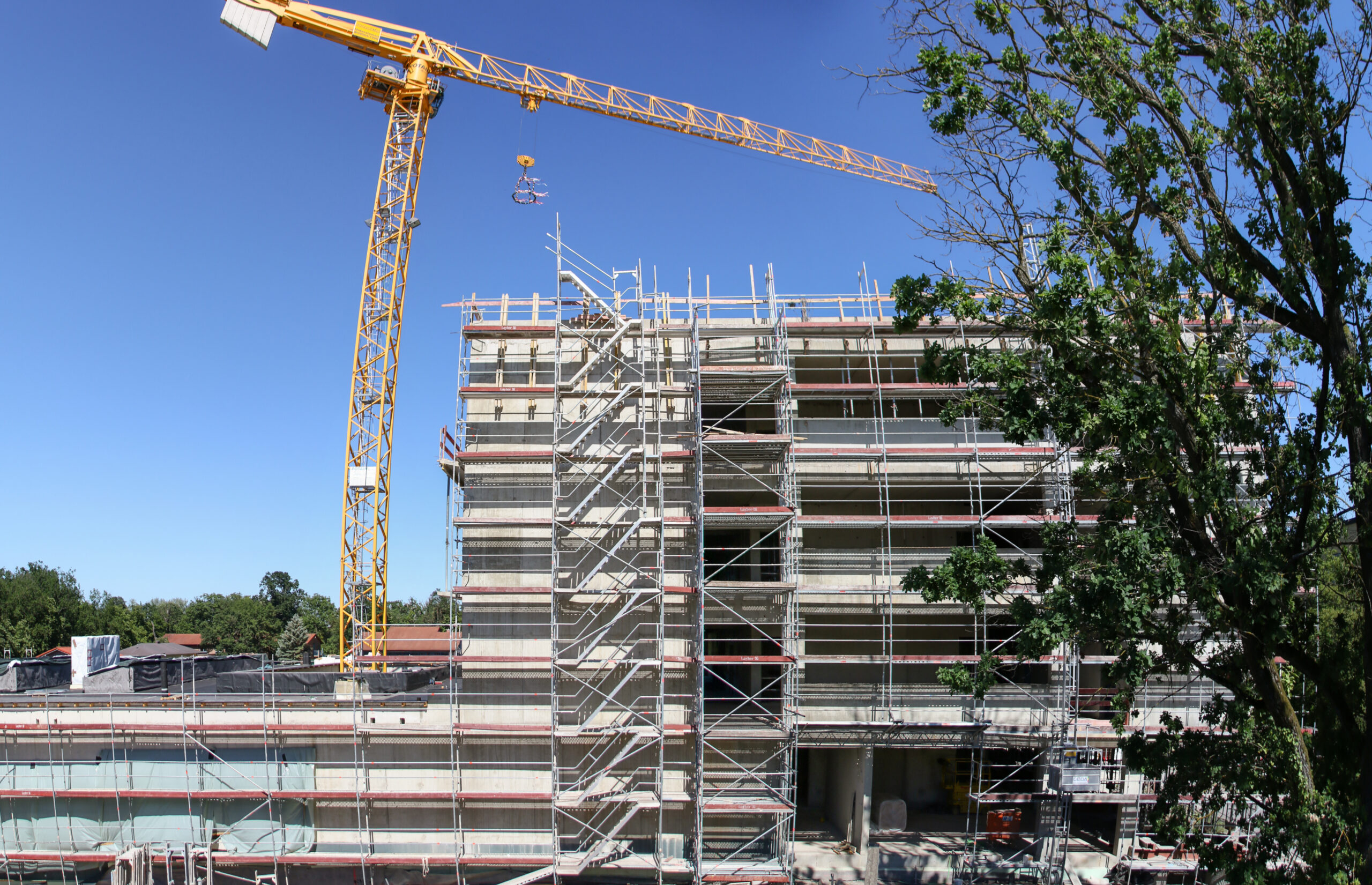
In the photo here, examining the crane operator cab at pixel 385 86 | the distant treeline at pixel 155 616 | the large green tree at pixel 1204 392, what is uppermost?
the crane operator cab at pixel 385 86

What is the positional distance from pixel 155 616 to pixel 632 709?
86.8 m

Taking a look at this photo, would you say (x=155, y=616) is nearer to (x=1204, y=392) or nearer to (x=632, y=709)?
(x=632, y=709)

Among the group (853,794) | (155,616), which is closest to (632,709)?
(853,794)

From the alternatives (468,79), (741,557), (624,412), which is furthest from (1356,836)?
(468,79)

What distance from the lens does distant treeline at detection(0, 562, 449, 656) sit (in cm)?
5850

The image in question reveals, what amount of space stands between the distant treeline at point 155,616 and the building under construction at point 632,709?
25895 millimetres

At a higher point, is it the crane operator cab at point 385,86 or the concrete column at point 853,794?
the crane operator cab at point 385,86

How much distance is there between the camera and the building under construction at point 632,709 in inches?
705

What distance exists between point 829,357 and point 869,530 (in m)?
4.68

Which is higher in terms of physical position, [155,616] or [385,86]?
[385,86]

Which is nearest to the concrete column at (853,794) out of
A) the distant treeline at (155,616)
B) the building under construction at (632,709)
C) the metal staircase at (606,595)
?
the building under construction at (632,709)

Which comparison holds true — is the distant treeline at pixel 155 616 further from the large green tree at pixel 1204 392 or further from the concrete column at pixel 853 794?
the large green tree at pixel 1204 392

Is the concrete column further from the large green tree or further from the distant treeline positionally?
the distant treeline

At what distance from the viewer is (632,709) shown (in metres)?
18.1
